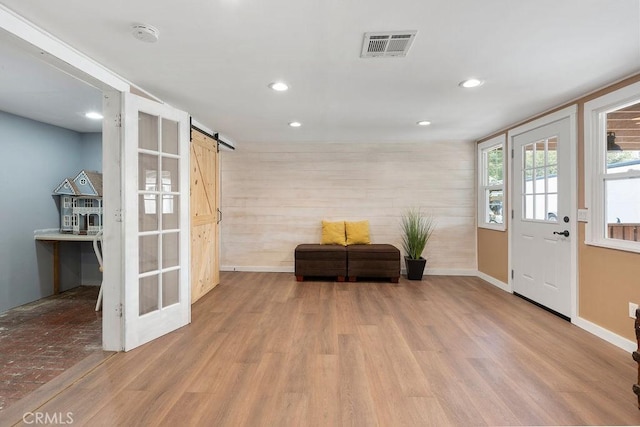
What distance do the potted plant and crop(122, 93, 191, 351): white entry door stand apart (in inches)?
134

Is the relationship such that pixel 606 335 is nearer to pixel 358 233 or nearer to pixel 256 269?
pixel 358 233

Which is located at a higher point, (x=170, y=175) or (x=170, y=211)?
(x=170, y=175)

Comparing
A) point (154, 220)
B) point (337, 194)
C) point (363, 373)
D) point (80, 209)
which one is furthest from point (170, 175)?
point (337, 194)

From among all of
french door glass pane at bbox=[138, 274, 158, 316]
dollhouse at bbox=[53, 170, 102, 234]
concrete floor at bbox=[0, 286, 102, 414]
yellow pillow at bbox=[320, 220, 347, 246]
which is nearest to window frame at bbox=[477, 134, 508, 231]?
yellow pillow at bbox=[320, 220, 347, 246]

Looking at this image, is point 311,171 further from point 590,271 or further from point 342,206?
point 590,271

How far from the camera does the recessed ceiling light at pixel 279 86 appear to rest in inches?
101

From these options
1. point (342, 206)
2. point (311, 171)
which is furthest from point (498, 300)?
point (311, 171)

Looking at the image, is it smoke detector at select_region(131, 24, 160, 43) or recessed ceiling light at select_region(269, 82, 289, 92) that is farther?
recessed ceiling light at select_region(269, 82, 289, 92)

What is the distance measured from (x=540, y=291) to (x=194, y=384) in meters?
3.84

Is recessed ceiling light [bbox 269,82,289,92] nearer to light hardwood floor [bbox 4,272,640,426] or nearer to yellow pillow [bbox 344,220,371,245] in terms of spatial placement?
light hardwood floor [bbox 4,272,640,426]

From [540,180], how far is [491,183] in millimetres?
1162

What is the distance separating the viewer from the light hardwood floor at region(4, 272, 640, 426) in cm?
166

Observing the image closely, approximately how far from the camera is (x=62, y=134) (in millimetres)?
3885

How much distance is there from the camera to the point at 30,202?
3.51 meters
